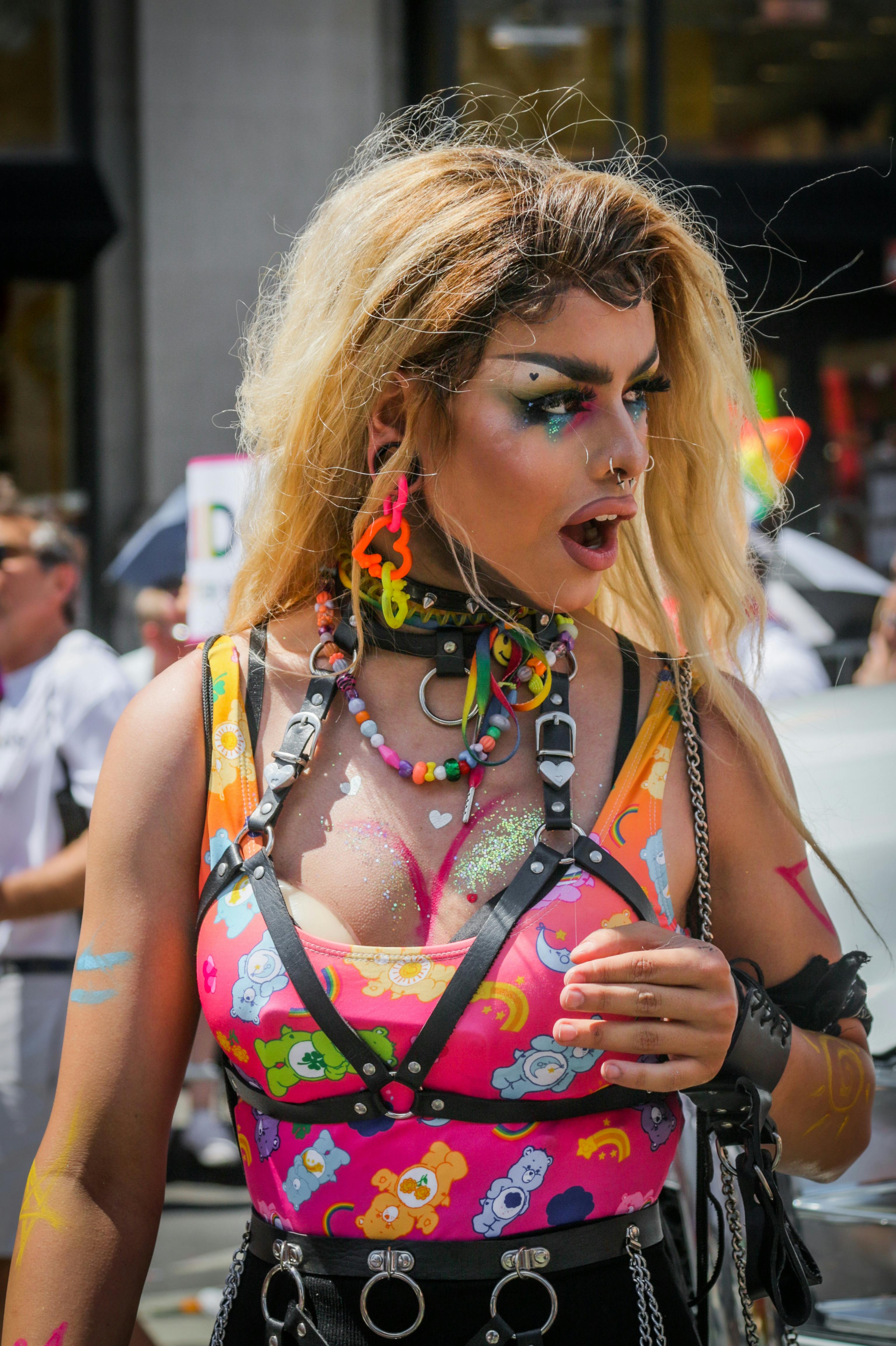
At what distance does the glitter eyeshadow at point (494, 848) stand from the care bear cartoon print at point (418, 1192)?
0.28 meters

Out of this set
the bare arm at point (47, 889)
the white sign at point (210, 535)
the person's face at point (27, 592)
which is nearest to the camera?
the bare arm at point (47, 889)

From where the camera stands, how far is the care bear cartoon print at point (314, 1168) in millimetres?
1386

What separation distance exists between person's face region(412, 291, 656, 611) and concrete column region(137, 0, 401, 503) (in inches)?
234

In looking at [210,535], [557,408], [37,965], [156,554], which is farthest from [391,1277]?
[156,554]

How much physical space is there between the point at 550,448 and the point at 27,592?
2978 millimetres

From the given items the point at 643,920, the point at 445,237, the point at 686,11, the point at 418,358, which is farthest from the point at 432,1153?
the point at 686,11

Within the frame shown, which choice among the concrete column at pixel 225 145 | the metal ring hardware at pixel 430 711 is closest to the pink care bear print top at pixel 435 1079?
the metal ring hardware at pixel 430 711

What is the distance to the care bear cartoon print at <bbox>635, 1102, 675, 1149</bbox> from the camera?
1448 mm

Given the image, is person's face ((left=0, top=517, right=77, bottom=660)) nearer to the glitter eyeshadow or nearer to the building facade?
the glitter eyeshadow

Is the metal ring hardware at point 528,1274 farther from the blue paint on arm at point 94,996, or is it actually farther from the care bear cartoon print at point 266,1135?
the blue paint on arm at point 94,996

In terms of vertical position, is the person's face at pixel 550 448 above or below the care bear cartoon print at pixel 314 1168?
above

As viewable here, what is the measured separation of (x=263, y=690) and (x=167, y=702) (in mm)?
115

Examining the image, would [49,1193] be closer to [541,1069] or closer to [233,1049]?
[233,1049]

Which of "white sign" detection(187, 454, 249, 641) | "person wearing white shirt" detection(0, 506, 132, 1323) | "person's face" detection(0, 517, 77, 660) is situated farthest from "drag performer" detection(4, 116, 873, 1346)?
"person's face" detection(0, 517, 77, 660)
